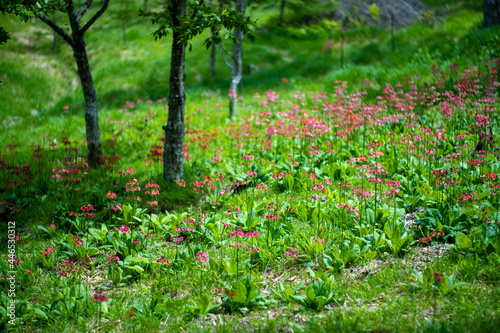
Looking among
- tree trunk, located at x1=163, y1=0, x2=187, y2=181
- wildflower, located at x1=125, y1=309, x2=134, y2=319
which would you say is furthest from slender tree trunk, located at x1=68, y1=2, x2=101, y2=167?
wildflower, located at x1=125, y1=309, x2=134, y2=319

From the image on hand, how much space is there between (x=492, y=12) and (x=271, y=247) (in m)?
14.6

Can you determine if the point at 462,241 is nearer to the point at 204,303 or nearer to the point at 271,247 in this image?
the point at 271,247

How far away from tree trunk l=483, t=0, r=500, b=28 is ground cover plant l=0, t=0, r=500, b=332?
8115 mm

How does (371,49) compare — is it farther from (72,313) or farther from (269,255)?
(72,313)

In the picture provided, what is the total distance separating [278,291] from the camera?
13.9 feet

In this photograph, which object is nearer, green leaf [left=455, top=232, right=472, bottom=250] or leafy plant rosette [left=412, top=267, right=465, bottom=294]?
leafy plant rosette [left=412, top=267, right=465, bottom=294]

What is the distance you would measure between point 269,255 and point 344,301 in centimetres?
119

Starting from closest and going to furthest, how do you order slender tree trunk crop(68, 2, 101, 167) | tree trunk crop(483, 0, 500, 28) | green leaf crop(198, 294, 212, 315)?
1. green leaf crop(198, 294, 212, 315)
2. slender tree trunk crop(68, 2, 101, 167)
3. tree trunk crop(483, 0, 500, 28)

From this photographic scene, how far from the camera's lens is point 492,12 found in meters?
13.8

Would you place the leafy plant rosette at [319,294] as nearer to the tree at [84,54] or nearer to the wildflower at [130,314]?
the wildflower at [130,314]

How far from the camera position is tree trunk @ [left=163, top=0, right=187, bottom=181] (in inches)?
276

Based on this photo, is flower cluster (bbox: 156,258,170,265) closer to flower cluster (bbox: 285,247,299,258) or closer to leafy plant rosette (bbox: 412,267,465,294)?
flower cluster (bbox: 285,247,299,258)

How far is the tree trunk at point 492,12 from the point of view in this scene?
44.8 feet

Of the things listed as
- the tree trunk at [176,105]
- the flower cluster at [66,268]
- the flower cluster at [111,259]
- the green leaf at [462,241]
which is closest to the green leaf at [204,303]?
the flower cluster at [111,259]
